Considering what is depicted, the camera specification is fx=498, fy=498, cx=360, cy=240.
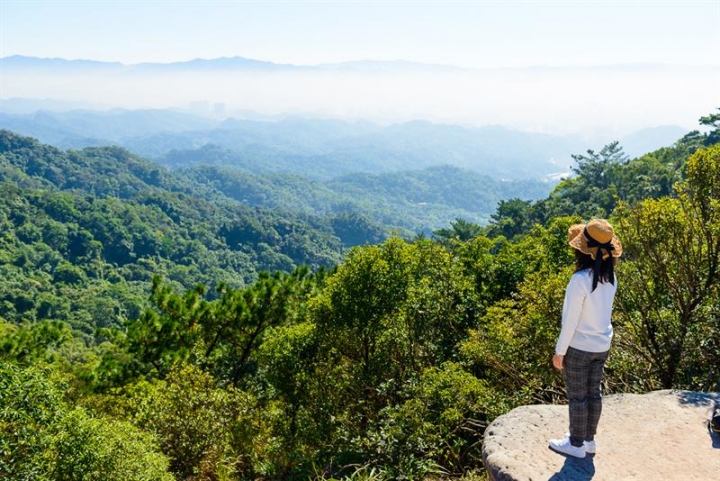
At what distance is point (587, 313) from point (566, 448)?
48.2 inches

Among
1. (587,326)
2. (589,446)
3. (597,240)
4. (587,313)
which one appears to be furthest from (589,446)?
(597,240)

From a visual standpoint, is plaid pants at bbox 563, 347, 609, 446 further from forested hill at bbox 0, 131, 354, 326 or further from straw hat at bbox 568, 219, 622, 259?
forested hill at bbox 0, 131, 354, 326

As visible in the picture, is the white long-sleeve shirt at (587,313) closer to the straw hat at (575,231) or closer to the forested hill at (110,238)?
the straw hat at (575,231)

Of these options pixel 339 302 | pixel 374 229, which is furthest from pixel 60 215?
pixel 339 302

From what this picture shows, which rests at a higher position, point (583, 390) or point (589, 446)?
point (583, 390)

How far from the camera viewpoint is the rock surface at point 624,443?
13.5 ft

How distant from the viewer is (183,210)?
396ft

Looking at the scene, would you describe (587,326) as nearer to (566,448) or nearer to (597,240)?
(597,240)

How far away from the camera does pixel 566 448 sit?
14.2ft

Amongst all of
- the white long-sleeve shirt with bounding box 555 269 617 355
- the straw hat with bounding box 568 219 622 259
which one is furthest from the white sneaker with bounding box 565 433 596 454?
the straw hat with bounding box 568 219 622 259

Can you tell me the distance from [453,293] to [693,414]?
5.27 meters

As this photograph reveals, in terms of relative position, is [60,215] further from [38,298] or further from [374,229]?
[374,229]

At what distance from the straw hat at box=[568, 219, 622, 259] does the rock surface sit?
1.78 m

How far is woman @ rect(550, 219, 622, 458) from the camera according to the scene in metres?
4.06
